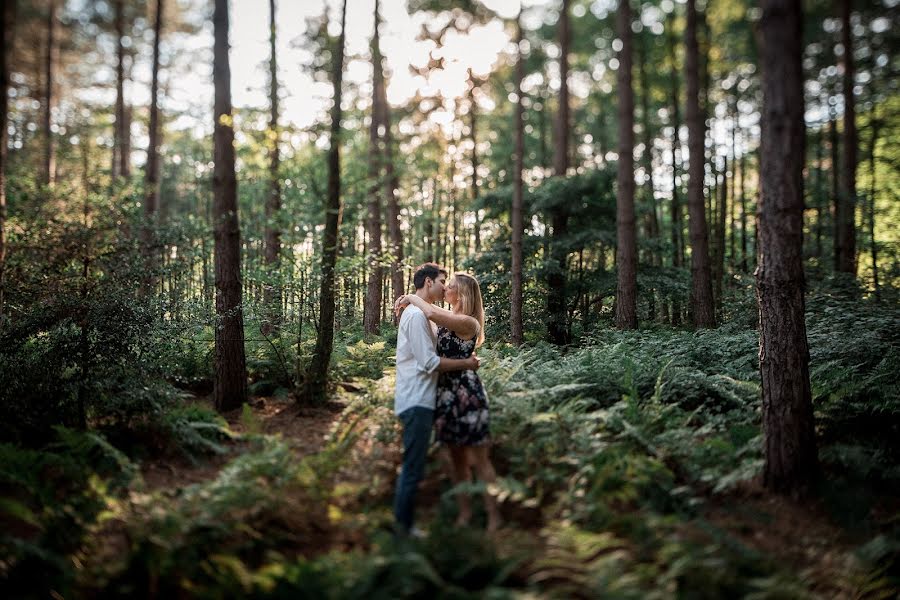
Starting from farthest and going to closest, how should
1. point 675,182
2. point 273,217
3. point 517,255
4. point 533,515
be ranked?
point 675,182 < point 517,255 < point 273,217 < point 533,515

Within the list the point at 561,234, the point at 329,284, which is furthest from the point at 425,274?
the point at 561,234

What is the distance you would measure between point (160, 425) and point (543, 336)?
1054 centimetres

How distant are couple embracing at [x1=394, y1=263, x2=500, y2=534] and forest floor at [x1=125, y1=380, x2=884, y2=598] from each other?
0.33 m

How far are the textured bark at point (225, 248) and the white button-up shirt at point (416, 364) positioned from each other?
15.5ft

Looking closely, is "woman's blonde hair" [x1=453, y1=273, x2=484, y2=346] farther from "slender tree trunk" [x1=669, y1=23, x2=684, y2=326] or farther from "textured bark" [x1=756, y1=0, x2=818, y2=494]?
"slender tree trunk" [x1=669, y1=23, x2=684, y2=326]

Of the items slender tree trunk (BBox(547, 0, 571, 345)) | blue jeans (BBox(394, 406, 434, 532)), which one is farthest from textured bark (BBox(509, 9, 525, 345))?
blue jeans (BBox(394, 406, 434, 532))

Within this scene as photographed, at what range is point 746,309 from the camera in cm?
1254

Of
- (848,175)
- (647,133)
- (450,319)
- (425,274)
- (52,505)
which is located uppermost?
(647,133)

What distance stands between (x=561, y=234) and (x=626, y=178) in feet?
10.5

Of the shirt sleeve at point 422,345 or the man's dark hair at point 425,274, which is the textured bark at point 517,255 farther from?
the shirt sleeve at point 422,345

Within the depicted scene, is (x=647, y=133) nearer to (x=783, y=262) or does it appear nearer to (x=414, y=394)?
(x=783, y=262)

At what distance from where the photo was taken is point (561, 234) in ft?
48.9

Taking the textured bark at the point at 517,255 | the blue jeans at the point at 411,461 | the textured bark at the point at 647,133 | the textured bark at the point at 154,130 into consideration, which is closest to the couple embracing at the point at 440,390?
the blue jeans at the point at 411,461

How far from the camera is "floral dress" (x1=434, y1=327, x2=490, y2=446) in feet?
14.9
